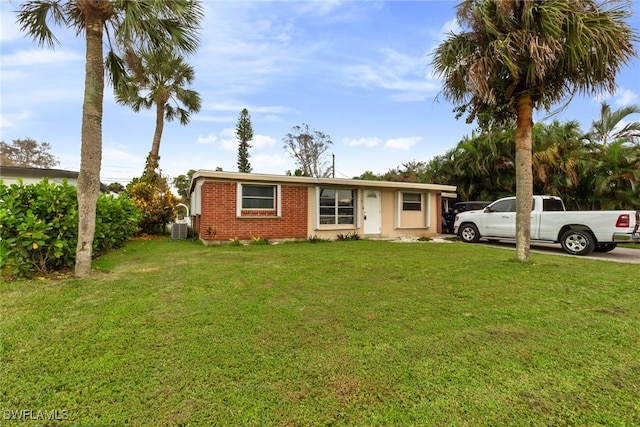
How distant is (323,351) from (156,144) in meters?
16.8

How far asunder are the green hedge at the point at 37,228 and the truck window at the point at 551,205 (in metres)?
12.0

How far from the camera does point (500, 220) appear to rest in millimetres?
10148

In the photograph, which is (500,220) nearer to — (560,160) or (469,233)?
(469,233)

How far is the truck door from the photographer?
9.84 meters

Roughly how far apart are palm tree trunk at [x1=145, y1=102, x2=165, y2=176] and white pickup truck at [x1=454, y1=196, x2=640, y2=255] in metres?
14.8

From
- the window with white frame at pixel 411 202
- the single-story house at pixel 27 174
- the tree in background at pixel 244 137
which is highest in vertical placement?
the tree in background at pixel 244 137

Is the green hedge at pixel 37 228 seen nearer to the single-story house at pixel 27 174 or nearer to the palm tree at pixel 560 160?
the single-story house at pixel 27 174

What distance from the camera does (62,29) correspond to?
612cm

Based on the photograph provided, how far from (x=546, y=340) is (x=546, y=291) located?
1.99 metres

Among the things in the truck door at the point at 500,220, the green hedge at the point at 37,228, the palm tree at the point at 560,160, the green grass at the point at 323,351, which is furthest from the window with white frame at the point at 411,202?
the green hedge at the point at 37,228

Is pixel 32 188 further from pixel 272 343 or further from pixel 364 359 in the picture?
pixel 364 359

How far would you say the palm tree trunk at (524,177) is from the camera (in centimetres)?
627

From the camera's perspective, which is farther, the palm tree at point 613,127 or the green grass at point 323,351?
the palm tree at point 613,127

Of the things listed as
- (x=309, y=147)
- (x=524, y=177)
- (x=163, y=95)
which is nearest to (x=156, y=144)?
(x=163, y=95)
